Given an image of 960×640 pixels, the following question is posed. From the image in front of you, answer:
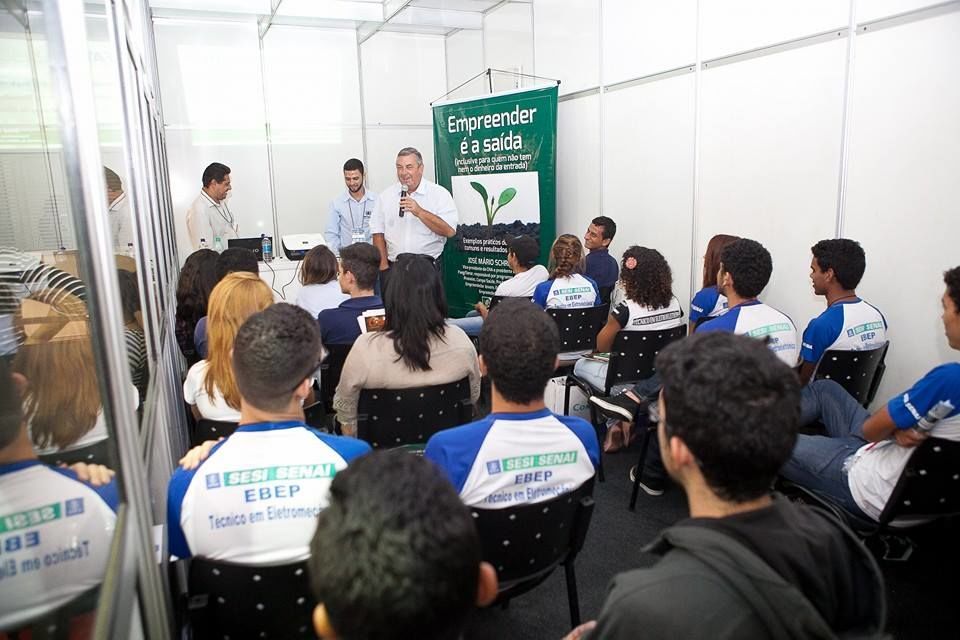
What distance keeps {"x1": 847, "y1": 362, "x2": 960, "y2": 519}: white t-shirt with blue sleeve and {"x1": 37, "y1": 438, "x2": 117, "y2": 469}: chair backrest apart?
2105 mm

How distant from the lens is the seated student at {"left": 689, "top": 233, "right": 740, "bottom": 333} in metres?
3.60

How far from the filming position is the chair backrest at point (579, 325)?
3592mm

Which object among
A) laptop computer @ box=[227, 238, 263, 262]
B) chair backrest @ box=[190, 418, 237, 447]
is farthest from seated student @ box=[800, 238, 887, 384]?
laptop computer @ box=[227, 238, 263, 262]

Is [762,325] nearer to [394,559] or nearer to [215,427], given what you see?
[215,427]

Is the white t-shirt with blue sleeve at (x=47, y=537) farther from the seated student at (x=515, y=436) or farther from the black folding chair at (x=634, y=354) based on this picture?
the black folding chair at (x=634, y=354)

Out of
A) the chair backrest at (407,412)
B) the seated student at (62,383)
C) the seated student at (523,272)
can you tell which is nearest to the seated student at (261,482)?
the seated student at (62,383)

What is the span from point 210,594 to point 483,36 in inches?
256

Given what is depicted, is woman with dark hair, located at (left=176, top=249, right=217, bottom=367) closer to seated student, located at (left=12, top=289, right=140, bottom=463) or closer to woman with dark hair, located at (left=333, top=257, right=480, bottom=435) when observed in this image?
woman with dark hair, located at (left=333, top=257, right=480, bottom=435)

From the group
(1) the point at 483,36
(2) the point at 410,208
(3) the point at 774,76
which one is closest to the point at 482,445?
(3) the point at 774,76

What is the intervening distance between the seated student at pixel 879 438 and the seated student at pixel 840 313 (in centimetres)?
35

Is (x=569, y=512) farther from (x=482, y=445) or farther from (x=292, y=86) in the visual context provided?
(x=292, y=86)

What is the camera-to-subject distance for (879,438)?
6.82 ft

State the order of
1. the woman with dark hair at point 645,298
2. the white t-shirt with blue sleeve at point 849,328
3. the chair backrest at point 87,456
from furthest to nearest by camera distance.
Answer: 1. the woman with dark hair at point 645,298
2. the white t-shirt with blue sleeve at point 849,328
3. the chair backrest at point 87,456

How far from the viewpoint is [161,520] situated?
72.9 inches
